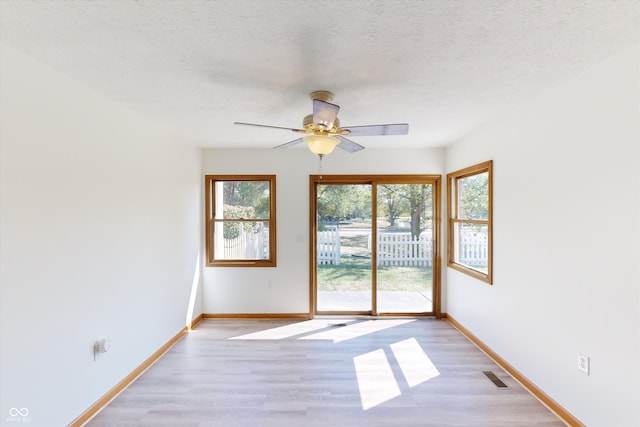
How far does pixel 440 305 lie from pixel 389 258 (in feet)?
3.26

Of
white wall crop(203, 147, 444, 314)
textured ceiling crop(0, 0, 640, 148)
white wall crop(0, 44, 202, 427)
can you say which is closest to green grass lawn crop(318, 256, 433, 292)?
white wall crop(203, 147, 444, 314)

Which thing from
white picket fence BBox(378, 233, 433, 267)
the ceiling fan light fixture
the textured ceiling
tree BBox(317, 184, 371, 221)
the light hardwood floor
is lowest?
the light hardwood floor

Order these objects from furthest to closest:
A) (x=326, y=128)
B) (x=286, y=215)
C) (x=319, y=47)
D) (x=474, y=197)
→ (x=286, y=215)
(x=474, y=197)
(x=326, y=128)
(x=319, y=47)

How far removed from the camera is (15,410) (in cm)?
165

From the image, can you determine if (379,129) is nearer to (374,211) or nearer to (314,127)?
(314,127)

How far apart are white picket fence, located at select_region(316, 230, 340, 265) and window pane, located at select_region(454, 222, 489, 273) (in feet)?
5.47

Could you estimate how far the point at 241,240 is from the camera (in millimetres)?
4281

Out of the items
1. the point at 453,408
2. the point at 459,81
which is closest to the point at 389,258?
the point at 453,408

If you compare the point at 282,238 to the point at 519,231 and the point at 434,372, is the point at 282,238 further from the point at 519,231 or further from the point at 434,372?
the point at 519,231

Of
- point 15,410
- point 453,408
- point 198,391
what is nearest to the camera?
point 15,410

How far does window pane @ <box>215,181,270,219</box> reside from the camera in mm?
4250

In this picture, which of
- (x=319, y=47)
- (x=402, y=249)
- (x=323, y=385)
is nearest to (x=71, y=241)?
(x=319, y=47)

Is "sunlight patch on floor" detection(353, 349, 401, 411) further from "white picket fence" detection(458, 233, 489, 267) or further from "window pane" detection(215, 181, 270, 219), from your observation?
"window pane" detection(215, 181, 270, 219)

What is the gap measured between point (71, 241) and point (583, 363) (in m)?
3.61
